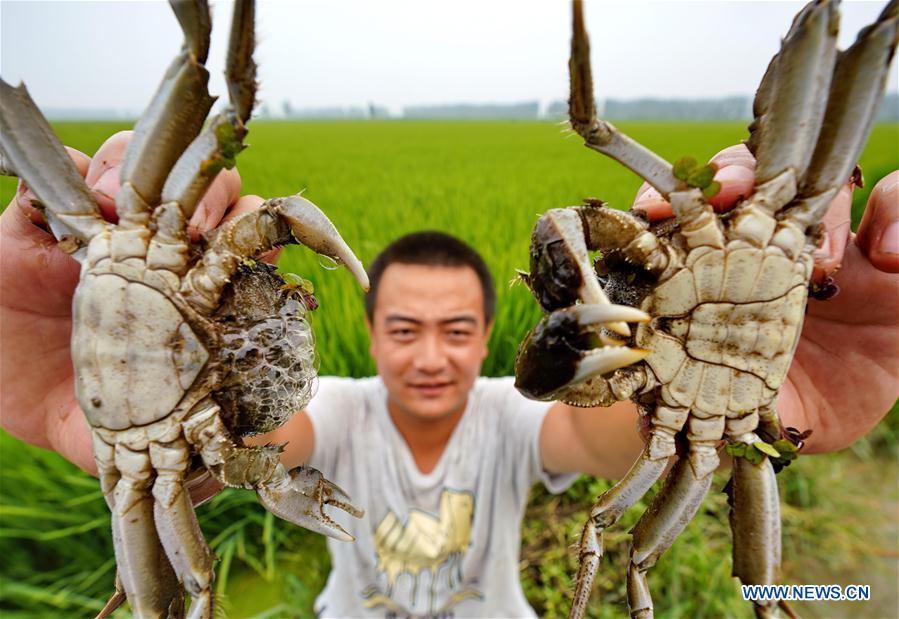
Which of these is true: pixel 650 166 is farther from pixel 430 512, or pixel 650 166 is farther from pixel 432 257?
pixel 430 512

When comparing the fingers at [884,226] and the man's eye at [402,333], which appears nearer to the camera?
the fingers at [884,226]

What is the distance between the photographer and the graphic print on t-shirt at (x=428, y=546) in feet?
7.15

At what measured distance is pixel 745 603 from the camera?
2461mm

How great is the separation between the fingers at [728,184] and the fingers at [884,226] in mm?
313

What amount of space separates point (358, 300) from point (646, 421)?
241 cm

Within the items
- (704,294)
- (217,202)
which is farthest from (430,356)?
(704,294)

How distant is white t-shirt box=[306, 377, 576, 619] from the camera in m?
2.19

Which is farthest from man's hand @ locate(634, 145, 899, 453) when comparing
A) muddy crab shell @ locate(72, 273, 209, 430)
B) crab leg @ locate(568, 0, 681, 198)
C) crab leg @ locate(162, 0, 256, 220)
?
muddy crab shell @ locate(72, 273, 209, 430)

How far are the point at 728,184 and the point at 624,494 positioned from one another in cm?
52

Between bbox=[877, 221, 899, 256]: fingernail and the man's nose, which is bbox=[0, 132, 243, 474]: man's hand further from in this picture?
bbox=[877, 221, 899, 256]: fingernail

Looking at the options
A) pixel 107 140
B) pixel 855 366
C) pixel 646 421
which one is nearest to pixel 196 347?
pixel 107 140

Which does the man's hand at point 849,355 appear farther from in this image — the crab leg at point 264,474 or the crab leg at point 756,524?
the crab leg at point 264,474

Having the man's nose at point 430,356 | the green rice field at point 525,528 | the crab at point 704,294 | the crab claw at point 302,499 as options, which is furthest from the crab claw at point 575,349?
the green rice field at point 525,528

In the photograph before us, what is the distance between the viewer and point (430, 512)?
221 cm
